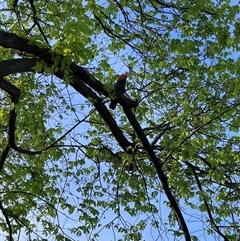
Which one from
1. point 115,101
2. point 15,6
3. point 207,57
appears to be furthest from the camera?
point 207,57

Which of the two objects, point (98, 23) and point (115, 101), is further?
point (98, 23)

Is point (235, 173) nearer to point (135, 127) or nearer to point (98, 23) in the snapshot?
point (135, 127)

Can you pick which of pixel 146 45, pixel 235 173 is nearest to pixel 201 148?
pixel 235 173

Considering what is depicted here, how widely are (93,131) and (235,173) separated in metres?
A: 2.53

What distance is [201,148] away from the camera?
21.9 ft

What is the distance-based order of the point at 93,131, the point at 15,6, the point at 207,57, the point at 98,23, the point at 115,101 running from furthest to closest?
1. the point at 93,131
2. the point at 98,23
3. the point at 207,57
4. the point at 15,6
5. the point at 115,101

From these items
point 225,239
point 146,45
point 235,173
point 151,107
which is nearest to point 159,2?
point 146,45

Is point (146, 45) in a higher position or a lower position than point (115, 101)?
higher

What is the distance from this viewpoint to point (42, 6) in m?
6.79

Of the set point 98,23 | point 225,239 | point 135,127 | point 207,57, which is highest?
point 98,23

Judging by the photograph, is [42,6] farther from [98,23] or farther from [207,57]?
[207,57]

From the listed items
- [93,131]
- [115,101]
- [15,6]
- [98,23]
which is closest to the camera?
[115,101]

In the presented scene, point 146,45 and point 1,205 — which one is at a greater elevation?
point 146,45

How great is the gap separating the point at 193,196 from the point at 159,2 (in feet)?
9.61
